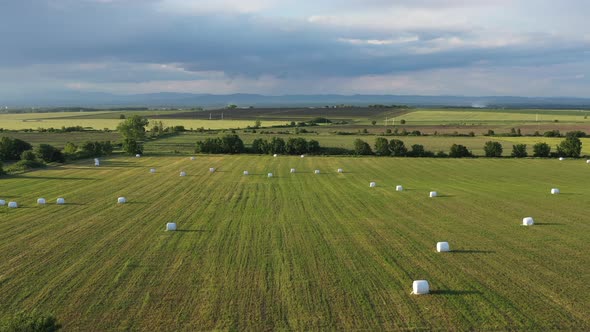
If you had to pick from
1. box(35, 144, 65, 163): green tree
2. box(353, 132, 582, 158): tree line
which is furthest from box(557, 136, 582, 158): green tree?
box(35, 144, 65, 163): green tree

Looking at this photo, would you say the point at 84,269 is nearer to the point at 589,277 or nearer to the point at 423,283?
the point at 423,283

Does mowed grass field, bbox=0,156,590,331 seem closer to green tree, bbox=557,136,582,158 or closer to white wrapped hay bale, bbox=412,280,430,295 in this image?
white wrapped hay bale, bbox=412,280,430,295

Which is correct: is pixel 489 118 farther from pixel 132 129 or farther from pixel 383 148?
pixel 132 129

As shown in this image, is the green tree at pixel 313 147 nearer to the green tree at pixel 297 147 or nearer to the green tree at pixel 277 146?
the green tree at pixel 297 147

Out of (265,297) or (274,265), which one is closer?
(265,297)

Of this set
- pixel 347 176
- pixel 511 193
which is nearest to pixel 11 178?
pixel 347 176

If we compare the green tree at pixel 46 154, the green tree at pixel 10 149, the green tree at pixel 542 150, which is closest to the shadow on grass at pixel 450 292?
the green tree at pixel 46 154
